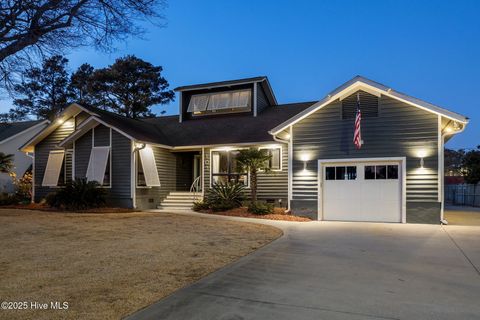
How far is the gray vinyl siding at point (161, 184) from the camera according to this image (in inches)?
638

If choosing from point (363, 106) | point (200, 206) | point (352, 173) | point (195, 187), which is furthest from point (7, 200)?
point (363, 106)

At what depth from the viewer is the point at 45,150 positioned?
19.0 m

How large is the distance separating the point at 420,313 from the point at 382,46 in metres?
126

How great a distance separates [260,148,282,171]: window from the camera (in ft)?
51.0

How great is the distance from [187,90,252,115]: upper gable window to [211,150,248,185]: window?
11.7ft

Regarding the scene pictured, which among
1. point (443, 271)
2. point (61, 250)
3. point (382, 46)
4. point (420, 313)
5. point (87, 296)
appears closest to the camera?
point (420, 313)

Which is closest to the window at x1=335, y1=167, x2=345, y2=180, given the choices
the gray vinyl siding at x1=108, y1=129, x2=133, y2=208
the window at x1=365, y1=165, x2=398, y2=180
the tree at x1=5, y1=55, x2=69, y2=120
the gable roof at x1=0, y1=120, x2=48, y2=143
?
the window at x1=365, y1=165, x2=398, y2=180

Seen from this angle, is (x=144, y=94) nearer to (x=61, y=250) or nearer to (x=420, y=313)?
(x=61, y=250)

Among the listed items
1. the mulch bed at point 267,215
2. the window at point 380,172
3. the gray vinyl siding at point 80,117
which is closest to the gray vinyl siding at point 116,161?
the gray vinyl siding at point 80,117

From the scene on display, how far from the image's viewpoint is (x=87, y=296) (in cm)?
434

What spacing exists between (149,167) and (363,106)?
9267mm

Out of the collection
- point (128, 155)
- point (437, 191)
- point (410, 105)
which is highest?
point (410, 105)

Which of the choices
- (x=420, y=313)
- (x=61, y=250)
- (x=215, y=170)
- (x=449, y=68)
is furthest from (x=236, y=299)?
(x=449, y=68)

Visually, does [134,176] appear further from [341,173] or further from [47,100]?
[47,100]
